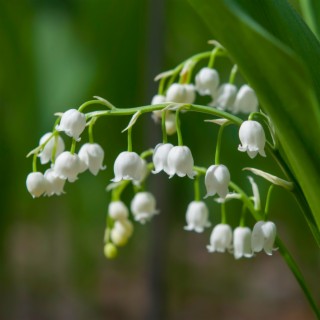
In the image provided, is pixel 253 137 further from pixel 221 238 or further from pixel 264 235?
pixel 221 238

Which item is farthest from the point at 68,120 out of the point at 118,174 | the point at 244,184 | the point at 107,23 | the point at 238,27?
the point at 107,23

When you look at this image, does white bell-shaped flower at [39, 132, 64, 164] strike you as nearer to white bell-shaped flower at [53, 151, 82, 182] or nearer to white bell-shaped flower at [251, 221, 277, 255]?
white bell-shaped flower at [53, 151, 82, 182]

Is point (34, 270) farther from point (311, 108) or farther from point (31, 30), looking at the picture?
point (311, 108)

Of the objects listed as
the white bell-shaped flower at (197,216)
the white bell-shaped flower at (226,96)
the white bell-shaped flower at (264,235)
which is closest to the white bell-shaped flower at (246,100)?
the white bell-shaped flower at (226,96)

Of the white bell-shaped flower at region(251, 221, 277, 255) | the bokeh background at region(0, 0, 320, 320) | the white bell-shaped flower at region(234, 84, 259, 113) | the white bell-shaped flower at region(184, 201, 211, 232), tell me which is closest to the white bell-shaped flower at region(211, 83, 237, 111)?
the white bell-shaped flower at region(234, 84, 259, 113)

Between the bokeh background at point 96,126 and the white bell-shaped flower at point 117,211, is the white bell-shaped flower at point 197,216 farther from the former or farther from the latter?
the bokeh background at point 96,126

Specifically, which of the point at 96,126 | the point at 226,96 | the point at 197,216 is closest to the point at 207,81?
the point at 226,96
